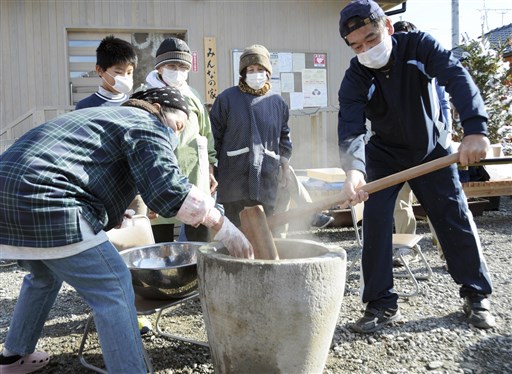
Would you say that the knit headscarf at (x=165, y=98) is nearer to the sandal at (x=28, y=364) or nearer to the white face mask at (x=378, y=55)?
the white face mask at (x=378, y=55)

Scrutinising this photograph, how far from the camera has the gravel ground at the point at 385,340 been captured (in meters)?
2.93

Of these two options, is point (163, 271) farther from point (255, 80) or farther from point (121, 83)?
point (255, 80)

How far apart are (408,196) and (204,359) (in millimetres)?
3102

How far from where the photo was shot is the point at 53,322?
3783 mm

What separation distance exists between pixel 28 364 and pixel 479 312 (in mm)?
2903

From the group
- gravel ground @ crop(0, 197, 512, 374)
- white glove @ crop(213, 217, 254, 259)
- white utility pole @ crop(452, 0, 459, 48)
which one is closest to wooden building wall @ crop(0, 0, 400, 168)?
gravel ground @ crop(0, 197, 512, 374)

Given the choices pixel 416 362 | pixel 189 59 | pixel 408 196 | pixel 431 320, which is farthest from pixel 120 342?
pixel 408 196

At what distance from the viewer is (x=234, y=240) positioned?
241 cm

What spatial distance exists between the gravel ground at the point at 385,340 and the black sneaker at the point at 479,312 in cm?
5

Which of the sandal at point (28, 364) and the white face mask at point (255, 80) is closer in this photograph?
the sandal at point (28, 364)

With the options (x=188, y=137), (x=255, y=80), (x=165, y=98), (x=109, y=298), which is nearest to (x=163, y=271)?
(x=109, y=298)

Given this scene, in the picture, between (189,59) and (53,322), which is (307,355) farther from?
(189,59)

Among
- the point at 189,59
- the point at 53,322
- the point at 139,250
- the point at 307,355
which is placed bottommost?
the point at 53,322

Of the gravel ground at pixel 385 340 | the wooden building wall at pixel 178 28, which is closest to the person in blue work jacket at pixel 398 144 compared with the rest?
the gravel ground at pixel 385 340
